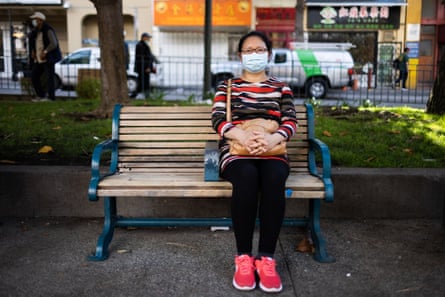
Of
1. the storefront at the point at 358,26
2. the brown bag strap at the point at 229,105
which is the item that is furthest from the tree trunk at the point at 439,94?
the storefront at the point at 358,26

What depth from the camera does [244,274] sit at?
321 centimetres

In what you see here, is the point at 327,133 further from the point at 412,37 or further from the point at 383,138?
the point at 412,37

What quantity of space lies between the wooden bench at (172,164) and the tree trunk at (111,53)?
3.25 meters

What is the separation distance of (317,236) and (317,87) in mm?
13071

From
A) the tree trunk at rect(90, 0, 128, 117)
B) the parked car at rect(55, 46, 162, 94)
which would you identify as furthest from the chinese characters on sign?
the tree trunk at rect(90, 0, 128, 117)

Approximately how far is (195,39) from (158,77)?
8.49m

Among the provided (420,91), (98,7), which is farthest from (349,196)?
(420,91)

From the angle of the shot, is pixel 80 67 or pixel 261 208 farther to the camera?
pixel 80 67

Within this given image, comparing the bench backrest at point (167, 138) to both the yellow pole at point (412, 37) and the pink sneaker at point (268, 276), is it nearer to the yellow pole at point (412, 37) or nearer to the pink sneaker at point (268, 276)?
the pink sneaker at point (268, 276)

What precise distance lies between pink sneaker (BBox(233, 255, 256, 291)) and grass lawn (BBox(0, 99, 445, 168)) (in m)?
2.00

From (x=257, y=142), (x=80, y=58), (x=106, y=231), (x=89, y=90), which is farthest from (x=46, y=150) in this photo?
(x=80, y=58)

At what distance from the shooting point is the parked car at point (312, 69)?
16.2 metres

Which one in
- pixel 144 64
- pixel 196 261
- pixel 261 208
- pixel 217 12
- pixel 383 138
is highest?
pixel 217 12

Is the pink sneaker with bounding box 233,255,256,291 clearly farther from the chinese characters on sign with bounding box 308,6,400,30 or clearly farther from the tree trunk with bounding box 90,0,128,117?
the chinese characters on sign with bounding box 308,6,400,30
